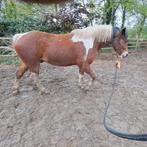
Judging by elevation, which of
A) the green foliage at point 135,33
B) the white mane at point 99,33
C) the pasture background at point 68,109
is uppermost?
the white mane at point 99,33

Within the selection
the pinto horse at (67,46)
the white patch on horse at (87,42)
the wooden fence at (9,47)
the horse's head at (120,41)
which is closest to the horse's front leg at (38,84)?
the pinto horse at (67,46)

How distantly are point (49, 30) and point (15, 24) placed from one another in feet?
3.16

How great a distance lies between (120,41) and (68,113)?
1.22 m

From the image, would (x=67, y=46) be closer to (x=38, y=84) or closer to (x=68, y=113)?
(x=38, y=84)

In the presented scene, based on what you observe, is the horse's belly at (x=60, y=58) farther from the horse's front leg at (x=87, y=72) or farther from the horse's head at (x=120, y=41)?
the horse's head at (x=120, y=41)

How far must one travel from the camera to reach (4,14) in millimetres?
10477

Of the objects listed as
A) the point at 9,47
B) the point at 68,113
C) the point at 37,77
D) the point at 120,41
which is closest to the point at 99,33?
the point at 120,41

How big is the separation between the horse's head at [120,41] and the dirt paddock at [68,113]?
61 cm

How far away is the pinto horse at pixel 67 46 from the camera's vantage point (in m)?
3.86

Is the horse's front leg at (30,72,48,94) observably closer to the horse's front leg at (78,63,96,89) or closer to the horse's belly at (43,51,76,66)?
the horse's belly at (43,51,76,66)

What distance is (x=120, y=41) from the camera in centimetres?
399

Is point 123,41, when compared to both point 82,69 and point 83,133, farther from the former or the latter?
point 83,133

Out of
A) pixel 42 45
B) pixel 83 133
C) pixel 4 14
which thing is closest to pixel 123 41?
pixel 42 45

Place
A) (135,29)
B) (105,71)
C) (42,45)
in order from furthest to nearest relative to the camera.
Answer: (135,29), (105,71), (42,45)
